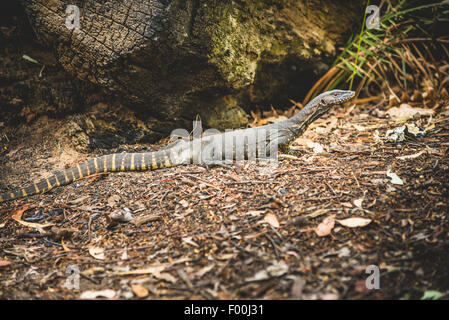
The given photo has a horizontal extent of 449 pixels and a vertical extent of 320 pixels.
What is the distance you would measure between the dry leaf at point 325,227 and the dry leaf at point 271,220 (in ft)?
1.23

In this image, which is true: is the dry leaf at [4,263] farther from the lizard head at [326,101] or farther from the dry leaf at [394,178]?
the lizard head at [326,101]

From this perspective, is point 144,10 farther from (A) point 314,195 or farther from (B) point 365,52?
(B) point 365,52

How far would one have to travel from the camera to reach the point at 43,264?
2.87m

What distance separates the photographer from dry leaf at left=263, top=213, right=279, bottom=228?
2.89 metres

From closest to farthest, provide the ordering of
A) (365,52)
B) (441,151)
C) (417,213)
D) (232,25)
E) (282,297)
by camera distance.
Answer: (282,297)
(417,213)
(441,151)
(232,25)
(365,52)

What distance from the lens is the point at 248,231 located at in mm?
2859

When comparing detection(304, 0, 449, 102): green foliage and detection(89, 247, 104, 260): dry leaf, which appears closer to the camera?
detection(89, 247, 104, 260): dry leaf

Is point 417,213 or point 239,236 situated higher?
point 417,213

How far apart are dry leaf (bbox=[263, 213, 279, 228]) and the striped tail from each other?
2188 mm

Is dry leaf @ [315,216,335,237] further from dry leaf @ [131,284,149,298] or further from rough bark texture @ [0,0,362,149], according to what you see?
rough bark texture @ [0,0,362,149]

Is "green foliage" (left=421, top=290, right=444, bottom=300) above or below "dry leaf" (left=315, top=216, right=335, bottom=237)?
below

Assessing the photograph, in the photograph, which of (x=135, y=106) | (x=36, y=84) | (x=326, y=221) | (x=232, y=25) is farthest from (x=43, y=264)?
(x=232, y=25)

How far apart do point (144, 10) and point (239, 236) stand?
342cm

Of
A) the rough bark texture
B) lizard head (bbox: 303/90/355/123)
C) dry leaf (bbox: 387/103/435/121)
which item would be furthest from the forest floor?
the rough bark texture
